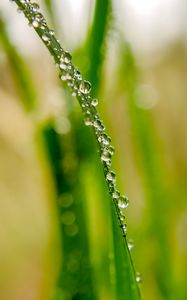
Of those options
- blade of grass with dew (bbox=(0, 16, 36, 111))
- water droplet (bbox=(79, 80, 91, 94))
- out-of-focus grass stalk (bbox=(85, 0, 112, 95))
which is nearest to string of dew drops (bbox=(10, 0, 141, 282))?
water droplet (bbox=(79, 80, 91, 94))

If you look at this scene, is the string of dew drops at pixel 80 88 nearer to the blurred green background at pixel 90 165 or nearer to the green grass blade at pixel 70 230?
the blurred green background at pixel 90 165

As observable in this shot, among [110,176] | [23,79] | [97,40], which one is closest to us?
[110,176]

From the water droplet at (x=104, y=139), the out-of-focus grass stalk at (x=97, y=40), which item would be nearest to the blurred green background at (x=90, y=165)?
the out-of-focus grass stalk at (x=97, y=40)

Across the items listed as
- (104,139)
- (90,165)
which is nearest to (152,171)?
(90,165)

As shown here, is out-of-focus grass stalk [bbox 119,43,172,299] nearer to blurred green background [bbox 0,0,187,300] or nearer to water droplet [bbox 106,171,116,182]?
blurred green background [bbox 0,0,187,300]

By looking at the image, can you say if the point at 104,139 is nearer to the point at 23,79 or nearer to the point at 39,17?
the point at 39,17

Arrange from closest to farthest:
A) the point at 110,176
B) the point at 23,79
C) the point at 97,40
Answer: the point at 110,176 → the point at 97,40 → the point at 23,79
